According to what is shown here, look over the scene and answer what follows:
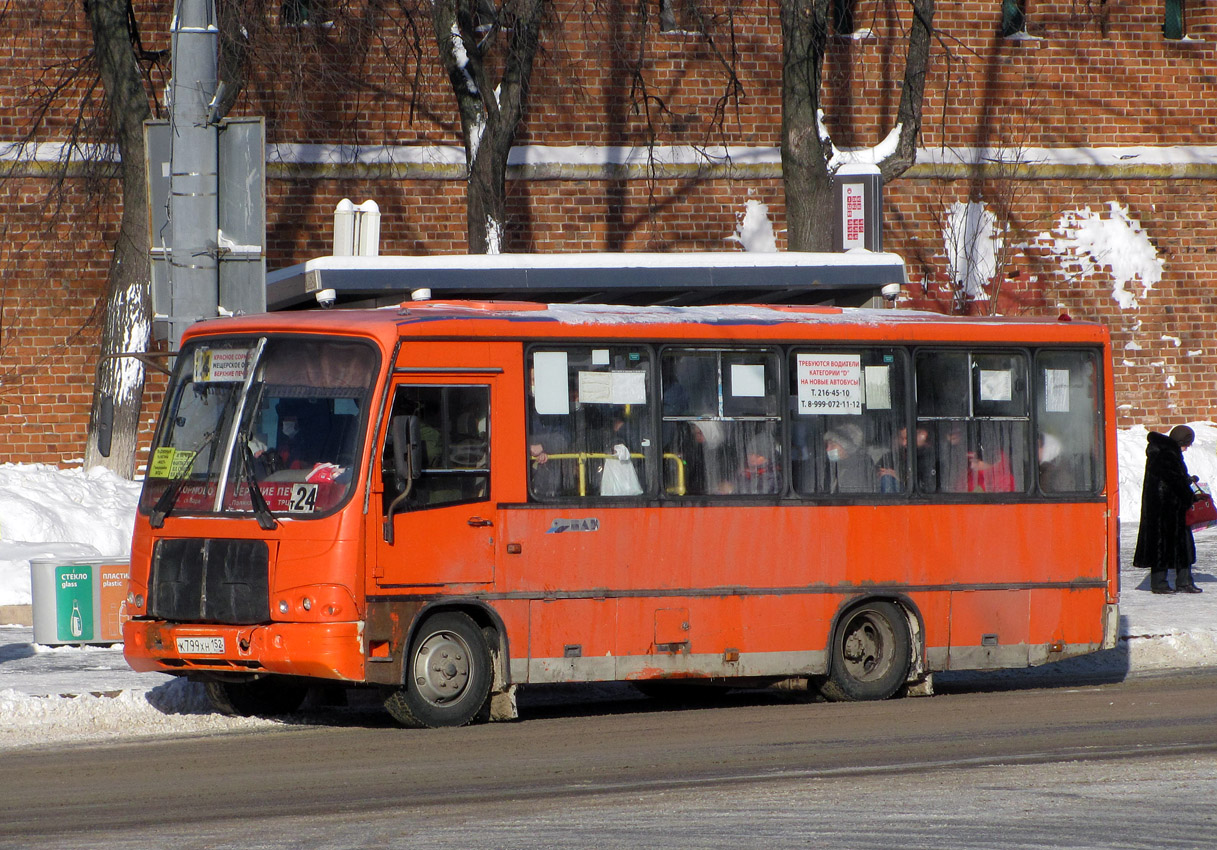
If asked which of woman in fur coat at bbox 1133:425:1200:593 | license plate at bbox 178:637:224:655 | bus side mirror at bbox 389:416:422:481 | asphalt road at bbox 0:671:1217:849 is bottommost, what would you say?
asphalt road at bbox 0:671:1217:849

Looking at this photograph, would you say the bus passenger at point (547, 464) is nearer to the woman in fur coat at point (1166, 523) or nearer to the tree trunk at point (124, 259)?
the woman in fur coat at point (1166, 523)

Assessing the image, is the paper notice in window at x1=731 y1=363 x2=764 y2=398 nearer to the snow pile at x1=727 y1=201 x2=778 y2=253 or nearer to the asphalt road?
the asphalt road

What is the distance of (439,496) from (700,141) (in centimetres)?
1412

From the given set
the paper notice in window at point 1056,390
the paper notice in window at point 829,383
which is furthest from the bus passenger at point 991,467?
the paper notice in window at point 829,383

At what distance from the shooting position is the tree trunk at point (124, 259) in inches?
759

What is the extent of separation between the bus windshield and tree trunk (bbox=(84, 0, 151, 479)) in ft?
26.6

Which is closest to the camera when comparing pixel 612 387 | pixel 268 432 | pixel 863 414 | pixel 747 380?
pixel 268 432

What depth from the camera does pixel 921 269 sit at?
1014 inches

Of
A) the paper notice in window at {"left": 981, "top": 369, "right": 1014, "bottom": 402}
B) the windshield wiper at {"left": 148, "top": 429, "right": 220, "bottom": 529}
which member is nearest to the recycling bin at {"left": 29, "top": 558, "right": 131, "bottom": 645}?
the windshield wiper at {"left": 148, "top": 429, "right": 220, "bottom": 529}

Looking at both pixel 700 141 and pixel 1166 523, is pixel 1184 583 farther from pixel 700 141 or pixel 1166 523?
pixel 700 141

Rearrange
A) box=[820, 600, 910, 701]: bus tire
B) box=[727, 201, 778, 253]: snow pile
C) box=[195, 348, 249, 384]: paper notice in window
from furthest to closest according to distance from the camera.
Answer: box=[727, 201, 778, 253]: snow pile → box=[820, 600, 910, 701]: bus tire → box=[195, 348, 249, 384]: paper notice in window

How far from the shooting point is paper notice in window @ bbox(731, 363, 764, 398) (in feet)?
40.8

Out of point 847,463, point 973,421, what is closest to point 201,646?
point 847,463

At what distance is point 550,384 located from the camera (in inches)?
460
